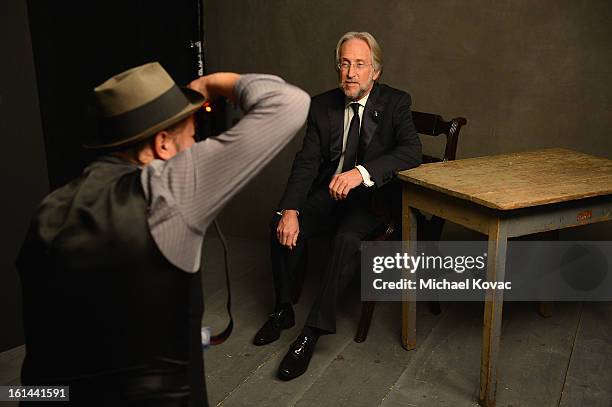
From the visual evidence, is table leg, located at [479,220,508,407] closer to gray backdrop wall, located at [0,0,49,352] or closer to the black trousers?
the black trousers

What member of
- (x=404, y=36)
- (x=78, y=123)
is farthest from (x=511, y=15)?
(x=78, y=123)

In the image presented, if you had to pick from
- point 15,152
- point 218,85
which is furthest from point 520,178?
point 15,152

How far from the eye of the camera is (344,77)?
2826 millimetres

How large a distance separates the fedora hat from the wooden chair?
1671mm

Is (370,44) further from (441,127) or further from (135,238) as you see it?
(135,238)

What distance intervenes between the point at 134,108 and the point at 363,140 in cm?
179

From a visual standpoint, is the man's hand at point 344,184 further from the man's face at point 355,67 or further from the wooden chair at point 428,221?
the man's face at point 355,67

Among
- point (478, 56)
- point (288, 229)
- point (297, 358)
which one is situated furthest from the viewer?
point (478, 56)

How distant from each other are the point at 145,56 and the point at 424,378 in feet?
7.36

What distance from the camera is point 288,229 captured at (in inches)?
108

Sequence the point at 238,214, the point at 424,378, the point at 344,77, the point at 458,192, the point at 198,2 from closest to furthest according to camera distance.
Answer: the point at 458,192 < the point at 424,378 < the point at 344,77 < the point at 198,2 < the point at 238,214

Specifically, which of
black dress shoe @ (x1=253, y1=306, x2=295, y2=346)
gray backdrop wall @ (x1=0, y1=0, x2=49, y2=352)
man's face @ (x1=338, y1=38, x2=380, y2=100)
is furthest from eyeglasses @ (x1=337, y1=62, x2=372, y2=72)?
gray backdrop wall @ (x1=0, y1=0, x2=49, y2=352)

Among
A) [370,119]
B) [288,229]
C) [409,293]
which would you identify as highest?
[370,119]

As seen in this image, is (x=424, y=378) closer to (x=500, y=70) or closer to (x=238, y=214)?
(x=500, y=70)
